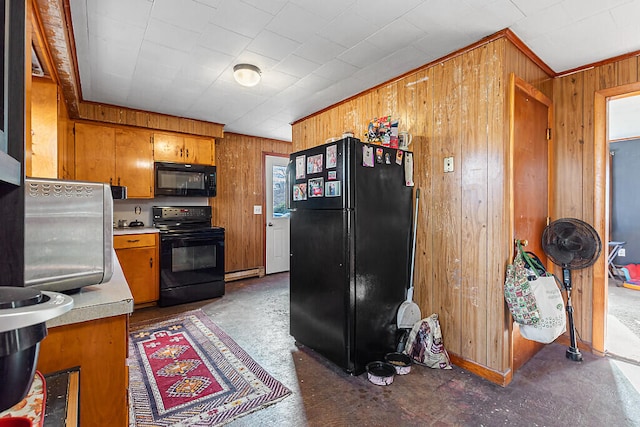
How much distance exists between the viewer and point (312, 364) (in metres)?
2.46

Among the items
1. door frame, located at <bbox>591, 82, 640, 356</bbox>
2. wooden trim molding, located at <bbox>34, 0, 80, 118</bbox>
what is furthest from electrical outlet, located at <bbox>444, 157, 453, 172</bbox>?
wooden trim molding, located at <bbox>34, 0, 80, 118</bbox>

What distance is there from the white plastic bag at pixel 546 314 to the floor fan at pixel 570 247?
544mm

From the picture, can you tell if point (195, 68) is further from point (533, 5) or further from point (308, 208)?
point (533, 5)

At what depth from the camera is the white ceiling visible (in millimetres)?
1916

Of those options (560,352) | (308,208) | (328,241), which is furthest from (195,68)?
(560,352)

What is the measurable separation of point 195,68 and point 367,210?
6.39ft

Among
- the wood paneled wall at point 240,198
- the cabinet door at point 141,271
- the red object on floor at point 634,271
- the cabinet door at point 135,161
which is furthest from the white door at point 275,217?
the red object on floor at point 634,271

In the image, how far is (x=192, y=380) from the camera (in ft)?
7.32

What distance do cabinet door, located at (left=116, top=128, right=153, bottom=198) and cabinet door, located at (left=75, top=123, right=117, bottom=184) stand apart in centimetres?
7

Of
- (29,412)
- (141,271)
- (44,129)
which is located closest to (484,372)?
(29,412)

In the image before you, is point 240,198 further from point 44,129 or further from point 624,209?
point 624,209

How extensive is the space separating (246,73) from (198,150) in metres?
2.09

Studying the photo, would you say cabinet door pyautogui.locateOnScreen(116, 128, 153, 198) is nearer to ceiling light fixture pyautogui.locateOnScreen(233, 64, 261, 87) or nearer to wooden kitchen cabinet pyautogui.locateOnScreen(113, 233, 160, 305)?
wooden kitchen cabinet pyautogui.locateOnScreen(113, 233, 160, 305)

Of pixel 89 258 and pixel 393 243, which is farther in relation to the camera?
pixel 393 243
